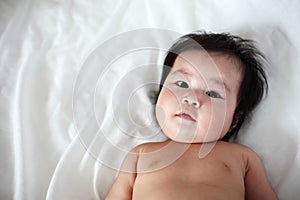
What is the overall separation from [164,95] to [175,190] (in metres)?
0.23

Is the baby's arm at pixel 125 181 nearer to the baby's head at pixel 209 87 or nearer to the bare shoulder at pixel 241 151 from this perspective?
the baby's head at pixel 209 87

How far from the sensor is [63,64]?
3.90 feet

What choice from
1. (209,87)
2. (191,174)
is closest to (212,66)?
(209,87)

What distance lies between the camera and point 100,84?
3.80 ft

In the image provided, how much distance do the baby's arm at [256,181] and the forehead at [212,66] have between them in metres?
0.18

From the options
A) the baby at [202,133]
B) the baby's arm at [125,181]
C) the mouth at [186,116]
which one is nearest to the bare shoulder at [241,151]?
the baby at [202,133]

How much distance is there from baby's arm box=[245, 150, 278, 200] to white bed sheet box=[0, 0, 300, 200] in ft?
0.14

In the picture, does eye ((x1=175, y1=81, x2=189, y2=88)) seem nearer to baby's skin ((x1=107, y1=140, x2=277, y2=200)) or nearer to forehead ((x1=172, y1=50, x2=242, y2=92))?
forehead ((x1=172, y1=50, x2=242, y2=92))

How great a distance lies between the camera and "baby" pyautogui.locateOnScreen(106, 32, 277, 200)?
99cm

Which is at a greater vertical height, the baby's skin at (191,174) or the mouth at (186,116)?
the mouth at (186,116)

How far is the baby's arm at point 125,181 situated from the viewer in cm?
102

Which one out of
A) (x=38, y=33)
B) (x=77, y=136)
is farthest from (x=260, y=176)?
(x=38, y=33)

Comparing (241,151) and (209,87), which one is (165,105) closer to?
(209,87)

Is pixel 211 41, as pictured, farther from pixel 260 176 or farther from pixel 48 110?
pixel 48 110
